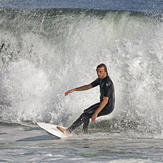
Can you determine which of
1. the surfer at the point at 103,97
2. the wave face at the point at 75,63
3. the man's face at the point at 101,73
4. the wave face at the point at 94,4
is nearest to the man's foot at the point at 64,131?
the surfer at the point at 103,97

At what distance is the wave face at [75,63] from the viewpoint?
38.2 feet

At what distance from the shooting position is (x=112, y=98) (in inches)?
366

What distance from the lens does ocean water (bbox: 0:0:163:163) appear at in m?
9.58

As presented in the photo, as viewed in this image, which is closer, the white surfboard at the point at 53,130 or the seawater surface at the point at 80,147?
the seawater surface at the point at 80,147

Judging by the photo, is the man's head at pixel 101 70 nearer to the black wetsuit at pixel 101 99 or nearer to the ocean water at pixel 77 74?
the black wetsuit at pixel 101 99

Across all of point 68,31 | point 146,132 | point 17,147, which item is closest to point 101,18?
point 68,31

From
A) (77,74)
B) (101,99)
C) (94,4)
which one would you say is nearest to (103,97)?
(101,99)

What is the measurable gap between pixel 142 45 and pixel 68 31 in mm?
2580

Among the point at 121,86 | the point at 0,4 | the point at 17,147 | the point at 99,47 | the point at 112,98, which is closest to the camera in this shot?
the point at 17,147

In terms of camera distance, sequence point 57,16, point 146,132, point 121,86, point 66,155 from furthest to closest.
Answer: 1. point 57,16
2. point 121,86
3. point 146,132
4. point 66,155

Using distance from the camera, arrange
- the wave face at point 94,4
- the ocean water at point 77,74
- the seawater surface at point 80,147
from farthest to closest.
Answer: the wave face at point 94,4 → the ocean water at point 77,74 → the seawater surface at point 80,147

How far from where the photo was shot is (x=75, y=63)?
508 inches

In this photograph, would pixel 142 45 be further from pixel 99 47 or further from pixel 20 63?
pixel 20 63

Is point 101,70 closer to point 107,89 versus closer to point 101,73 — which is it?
point 101,73
